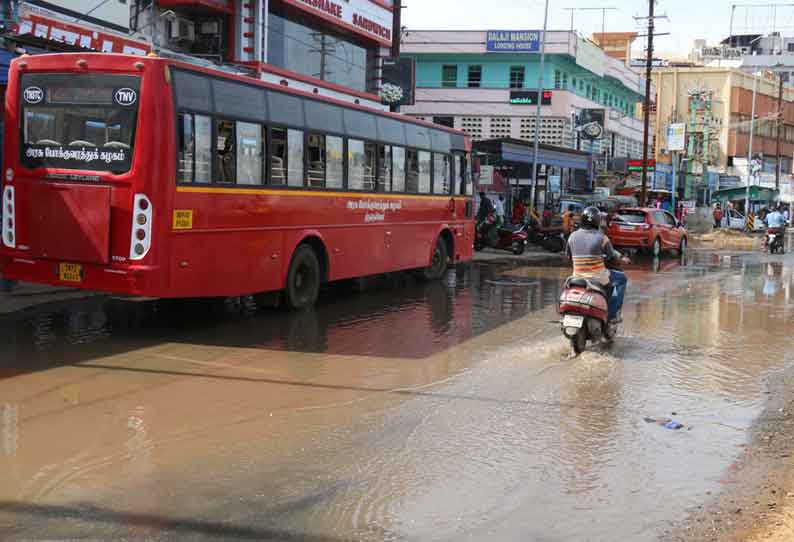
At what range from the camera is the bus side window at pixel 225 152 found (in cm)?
1110

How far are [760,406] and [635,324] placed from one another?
503 centimetres

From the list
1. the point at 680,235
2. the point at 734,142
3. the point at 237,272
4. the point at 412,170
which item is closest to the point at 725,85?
the point at 734,142

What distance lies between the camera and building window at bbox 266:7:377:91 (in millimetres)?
26344

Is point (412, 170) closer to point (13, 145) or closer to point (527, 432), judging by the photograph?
point (13, 145)

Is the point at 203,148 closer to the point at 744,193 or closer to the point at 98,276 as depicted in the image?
the point at 98,276

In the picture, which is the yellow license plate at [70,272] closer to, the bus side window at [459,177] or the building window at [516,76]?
the bus side window at [459,177]

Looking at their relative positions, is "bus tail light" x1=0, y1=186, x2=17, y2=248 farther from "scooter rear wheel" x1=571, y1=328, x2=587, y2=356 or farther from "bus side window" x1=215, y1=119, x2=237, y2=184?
"scooter rear wheel" x1=571, y1=328, x2=587, y2=356

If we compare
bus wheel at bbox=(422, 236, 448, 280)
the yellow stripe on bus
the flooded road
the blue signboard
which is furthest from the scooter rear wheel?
the blue signboard

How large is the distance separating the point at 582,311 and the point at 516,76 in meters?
45.2

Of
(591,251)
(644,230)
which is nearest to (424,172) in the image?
(591,251)

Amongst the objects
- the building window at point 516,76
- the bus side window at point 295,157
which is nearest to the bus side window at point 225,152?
the bus side window at point 295,157

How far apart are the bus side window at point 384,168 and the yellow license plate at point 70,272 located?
6343 millimetres

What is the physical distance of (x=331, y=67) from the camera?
29.8 meters

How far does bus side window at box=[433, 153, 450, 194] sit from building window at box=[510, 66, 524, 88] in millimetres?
36203
